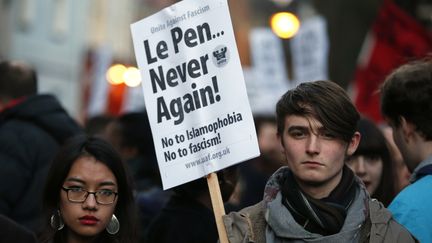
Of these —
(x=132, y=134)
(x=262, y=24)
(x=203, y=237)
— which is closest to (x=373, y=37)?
(x=132, y=134)

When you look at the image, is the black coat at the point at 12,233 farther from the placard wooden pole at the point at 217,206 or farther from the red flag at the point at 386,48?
the red flag at the point at 386,48

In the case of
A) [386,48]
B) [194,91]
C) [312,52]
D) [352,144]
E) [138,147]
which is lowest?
[352,144]

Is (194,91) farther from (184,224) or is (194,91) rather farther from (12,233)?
(12,233)

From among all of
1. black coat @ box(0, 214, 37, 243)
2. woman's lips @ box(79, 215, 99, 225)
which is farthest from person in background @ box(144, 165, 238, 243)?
black coat @ box(0, 214, 37, 243)

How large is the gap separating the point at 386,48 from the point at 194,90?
245 inches

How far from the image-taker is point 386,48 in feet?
35.7

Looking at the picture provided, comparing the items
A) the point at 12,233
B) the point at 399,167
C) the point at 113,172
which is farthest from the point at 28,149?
the point at 12,233

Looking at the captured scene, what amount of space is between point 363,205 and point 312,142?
14.2 inches

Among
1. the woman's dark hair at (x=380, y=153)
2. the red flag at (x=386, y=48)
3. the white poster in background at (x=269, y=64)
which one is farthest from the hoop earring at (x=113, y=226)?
the white poster in background at (x=269, y=64)

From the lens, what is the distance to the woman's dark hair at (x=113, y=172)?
17.2 feet

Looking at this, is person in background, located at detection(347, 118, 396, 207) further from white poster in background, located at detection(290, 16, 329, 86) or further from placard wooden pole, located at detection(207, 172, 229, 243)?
white poster in background, located at detection(290, 16, 329, 86)

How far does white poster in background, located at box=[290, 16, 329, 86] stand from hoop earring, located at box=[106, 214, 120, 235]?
818 centimetres

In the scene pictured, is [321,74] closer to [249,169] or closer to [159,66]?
[249,169]

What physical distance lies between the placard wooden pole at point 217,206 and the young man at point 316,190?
111 mm
